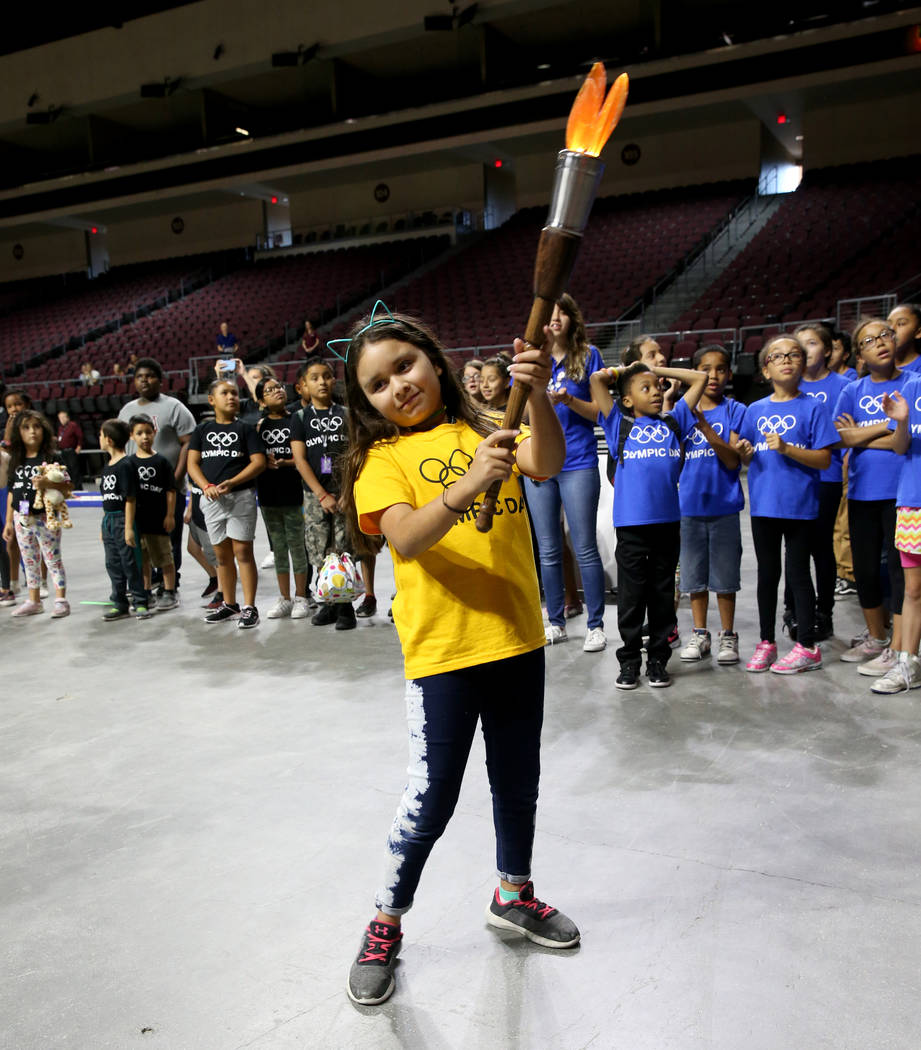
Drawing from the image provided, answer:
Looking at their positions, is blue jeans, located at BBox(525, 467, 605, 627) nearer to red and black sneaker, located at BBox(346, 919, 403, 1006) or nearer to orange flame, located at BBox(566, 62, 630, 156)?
red and black sneaker, located at BBox(346, 919, 403, 1006)

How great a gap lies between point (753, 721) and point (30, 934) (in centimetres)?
252

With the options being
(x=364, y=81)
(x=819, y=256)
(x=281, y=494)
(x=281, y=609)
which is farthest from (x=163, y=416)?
(x=364, y=81)

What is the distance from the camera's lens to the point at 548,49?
62.4 feet

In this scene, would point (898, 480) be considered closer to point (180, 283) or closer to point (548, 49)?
point (548, 49)

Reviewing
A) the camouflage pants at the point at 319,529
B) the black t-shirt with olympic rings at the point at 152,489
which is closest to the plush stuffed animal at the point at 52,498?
the black t-shirt with olympic rings at the point at 152,489

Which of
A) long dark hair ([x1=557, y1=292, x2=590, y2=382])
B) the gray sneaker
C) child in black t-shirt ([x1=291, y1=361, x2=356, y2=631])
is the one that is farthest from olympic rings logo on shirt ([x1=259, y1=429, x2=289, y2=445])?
the gray sneaker

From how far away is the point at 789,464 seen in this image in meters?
3.75

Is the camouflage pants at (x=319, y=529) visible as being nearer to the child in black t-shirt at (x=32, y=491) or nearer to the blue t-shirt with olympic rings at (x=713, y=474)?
the child in black t-shirt at (x=32, y=491)

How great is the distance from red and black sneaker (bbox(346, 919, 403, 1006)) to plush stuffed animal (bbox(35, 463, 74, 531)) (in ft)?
14.8

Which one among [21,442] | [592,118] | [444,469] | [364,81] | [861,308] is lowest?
[444,469]

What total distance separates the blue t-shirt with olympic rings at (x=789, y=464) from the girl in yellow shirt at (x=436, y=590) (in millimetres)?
2299

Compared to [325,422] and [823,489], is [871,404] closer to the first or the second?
[823,489]

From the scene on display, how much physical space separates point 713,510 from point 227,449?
2943mm

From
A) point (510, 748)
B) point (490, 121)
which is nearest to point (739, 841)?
point (510, 748)
